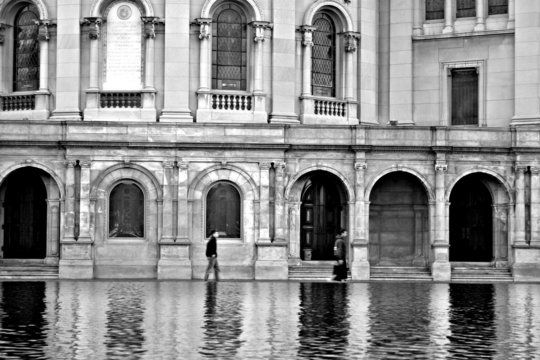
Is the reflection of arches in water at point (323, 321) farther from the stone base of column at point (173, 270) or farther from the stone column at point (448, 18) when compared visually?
the stone column at point (448, 18)

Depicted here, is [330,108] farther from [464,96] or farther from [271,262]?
[271,262]

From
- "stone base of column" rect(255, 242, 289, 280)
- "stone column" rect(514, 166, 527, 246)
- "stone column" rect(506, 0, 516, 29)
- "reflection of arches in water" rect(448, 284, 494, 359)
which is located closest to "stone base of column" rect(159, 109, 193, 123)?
"stone base of column" rect(255, 242, 289, 280)

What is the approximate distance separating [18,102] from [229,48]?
393 inches

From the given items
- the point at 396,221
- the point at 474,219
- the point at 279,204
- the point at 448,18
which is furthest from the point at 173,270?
the point at 448,18

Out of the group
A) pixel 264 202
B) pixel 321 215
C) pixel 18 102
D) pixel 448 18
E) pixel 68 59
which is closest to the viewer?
pixel 264 202

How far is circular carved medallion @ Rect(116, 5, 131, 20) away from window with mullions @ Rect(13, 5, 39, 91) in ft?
13.2

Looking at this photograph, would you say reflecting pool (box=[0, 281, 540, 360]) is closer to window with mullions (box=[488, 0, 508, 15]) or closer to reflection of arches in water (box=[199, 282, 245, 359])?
reflection of arches in water (box=[199, 282, 245, 359])

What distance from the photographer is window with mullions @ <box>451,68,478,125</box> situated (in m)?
62.7

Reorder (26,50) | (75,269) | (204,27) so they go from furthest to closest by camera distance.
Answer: (26,50) < (204,27) < (75,269)

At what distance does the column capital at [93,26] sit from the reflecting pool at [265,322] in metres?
14.5

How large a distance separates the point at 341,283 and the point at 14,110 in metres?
18.3

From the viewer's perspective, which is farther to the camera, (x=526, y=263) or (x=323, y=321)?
(x=526, y=263)

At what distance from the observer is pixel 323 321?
32.2 metres

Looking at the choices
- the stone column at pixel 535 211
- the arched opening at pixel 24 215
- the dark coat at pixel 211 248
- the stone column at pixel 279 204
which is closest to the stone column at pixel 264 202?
the stone column at pixel 279 204
